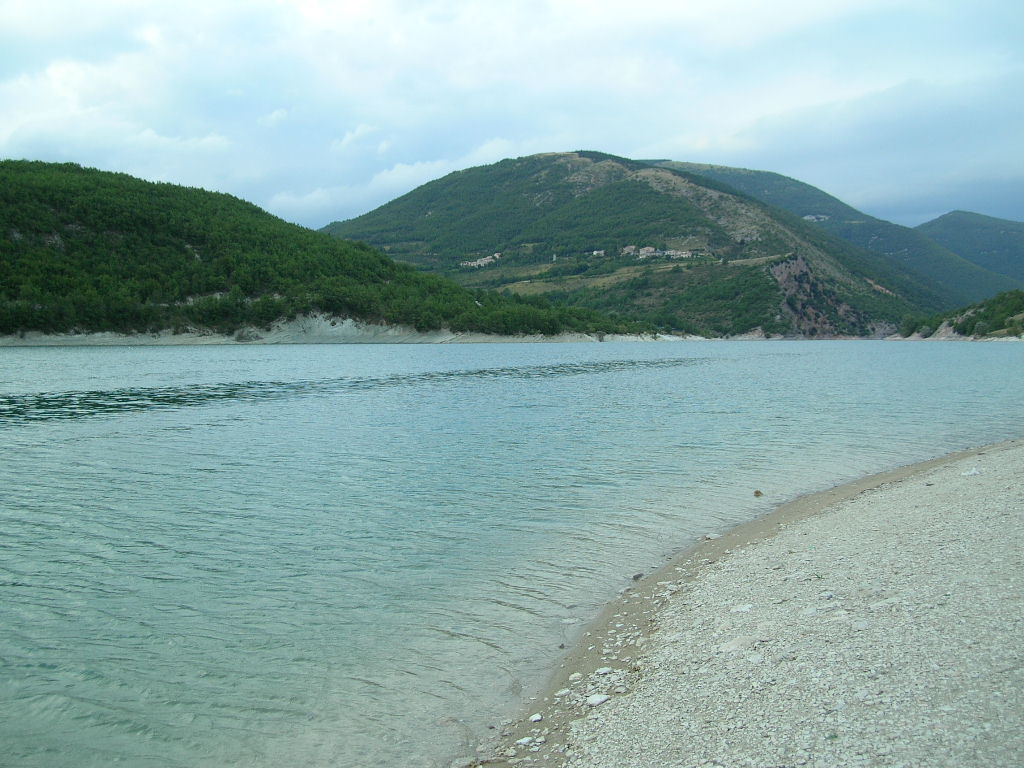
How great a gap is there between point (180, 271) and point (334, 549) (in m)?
109

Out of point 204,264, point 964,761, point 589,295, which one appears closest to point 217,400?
point 964,761

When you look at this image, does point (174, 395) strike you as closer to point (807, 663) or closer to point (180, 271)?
point (807, 663)

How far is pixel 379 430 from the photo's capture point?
72.6ft

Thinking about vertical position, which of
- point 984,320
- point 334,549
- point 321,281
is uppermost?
point 321,281

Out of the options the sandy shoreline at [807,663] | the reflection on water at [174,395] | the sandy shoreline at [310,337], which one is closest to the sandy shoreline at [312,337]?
the sandy shoreline at [310,337]

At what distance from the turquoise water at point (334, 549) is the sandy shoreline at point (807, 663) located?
69 cm

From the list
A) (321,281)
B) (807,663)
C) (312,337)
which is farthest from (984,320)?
(807,663)

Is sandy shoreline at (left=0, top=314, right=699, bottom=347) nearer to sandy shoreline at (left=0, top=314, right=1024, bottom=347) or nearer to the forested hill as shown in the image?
sandy shoreline at (left=0, top=314, right=1024, bottom=347)

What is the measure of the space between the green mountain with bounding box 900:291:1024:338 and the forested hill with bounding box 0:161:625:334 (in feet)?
223

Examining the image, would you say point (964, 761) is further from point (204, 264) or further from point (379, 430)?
point (204, 264)

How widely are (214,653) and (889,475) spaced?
526 inches

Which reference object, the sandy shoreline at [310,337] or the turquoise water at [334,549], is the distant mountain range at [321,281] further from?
the turquoise water at [334,549]

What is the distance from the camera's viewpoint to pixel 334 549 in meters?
9.95

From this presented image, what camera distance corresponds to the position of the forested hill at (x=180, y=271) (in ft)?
303
